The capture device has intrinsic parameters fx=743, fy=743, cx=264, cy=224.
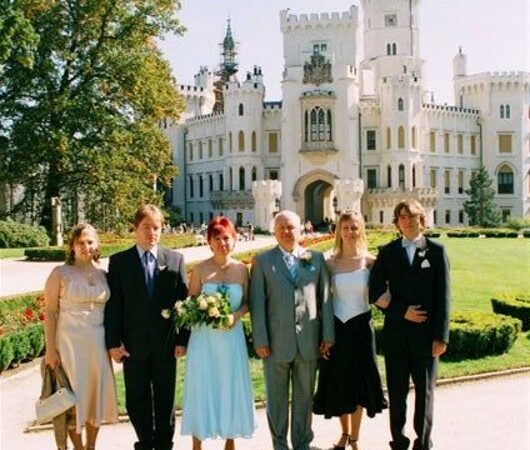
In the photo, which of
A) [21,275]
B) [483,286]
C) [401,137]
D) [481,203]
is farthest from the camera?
[481,203]

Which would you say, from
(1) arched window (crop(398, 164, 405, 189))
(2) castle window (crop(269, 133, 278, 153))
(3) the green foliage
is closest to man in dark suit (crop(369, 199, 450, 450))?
(3) the green foliage

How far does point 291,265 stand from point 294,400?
1.27 meters

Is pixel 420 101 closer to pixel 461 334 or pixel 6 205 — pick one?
pixel 6 205

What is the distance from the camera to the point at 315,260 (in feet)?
22.9

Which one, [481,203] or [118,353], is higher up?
[481,203]

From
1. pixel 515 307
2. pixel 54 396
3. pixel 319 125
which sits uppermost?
pixel 319 125

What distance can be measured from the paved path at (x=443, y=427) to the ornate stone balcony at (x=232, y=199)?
51.6m

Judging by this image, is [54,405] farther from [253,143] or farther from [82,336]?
[253,143]

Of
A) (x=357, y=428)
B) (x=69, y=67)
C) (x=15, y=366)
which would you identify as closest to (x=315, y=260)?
(x=357, y=428)

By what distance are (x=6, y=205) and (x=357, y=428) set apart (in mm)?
34340

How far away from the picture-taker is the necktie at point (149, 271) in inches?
274

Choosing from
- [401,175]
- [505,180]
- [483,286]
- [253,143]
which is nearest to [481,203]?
[505,180]

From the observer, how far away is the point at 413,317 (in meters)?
6.91

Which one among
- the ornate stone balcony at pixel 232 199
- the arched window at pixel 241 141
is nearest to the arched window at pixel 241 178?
the ornate stone balcony at pixel 232 199
